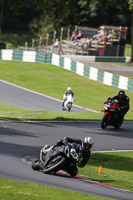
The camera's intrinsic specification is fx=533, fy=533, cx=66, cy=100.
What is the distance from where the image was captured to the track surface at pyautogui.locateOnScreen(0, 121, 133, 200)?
461 inches

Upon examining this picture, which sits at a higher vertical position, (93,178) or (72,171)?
(72,171)

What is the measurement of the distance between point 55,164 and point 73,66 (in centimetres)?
3645

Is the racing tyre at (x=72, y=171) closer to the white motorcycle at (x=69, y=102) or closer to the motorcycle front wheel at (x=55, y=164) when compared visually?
the motorcycle front wheel at (x=55, y=164)

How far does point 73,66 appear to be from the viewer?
4859 cm

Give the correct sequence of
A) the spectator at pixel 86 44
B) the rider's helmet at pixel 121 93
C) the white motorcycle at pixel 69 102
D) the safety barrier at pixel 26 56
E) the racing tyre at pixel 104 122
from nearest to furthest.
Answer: the racing tyre at pixel 104 122, the rider's helmet at pixel 121 93, the white motorcycle at pixel 69 102, the safety barrier at pixel 26 56, the spectator at pixel 86 44

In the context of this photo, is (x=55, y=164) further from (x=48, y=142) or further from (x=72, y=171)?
(x=48, y=142)

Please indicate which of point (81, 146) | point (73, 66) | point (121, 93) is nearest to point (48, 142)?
point (81, 146)

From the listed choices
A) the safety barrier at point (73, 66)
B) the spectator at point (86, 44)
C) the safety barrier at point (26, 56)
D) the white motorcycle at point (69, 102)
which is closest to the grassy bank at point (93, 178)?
the white motorcycle at point (69, 102)

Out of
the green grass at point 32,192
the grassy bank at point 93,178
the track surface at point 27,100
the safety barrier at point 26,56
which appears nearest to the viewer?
the green grass at point 32,192

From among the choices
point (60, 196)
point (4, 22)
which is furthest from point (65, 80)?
point (4, 22)

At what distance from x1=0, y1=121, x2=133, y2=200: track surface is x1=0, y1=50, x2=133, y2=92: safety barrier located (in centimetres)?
1680

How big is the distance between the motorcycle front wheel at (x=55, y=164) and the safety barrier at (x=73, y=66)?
30.2m

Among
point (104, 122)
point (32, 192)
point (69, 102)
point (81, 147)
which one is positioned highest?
point (81, 147)

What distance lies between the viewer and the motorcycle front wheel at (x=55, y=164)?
12391mm
